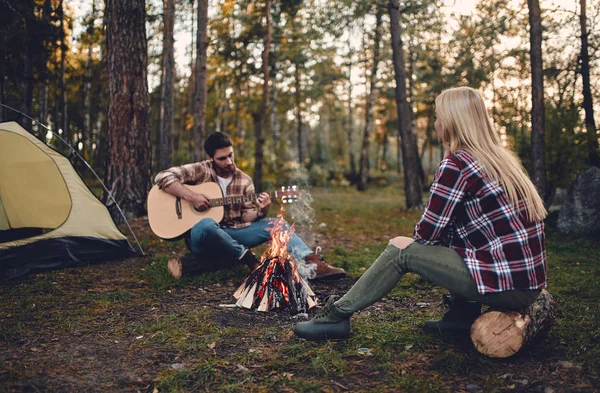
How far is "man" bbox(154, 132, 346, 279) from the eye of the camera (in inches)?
191

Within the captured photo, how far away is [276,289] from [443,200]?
1.84m

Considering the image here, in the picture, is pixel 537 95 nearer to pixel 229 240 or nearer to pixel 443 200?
pixel 229 240

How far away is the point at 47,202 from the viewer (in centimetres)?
586

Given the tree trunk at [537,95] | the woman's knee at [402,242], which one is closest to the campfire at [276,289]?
the woman's knee at [402,242]

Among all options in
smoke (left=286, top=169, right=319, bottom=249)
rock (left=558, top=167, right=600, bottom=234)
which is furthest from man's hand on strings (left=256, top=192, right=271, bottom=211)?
rock (left=558, top=167, right=600, bottom=234)

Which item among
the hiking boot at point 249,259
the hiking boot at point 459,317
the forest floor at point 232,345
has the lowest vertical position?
the forest floor at point 232,345

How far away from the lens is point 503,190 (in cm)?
281

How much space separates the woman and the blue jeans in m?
1.93

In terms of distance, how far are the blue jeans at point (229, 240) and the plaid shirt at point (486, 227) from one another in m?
2.19

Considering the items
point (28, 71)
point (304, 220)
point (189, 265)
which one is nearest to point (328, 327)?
point (189, 265)

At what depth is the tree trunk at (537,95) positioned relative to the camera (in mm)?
8414

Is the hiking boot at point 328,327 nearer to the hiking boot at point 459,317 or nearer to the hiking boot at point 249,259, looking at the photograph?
the hiking boot at point 459,317

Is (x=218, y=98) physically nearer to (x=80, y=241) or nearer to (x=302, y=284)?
(x=80, y=241)

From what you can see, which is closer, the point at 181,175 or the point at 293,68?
the point at 181,175
